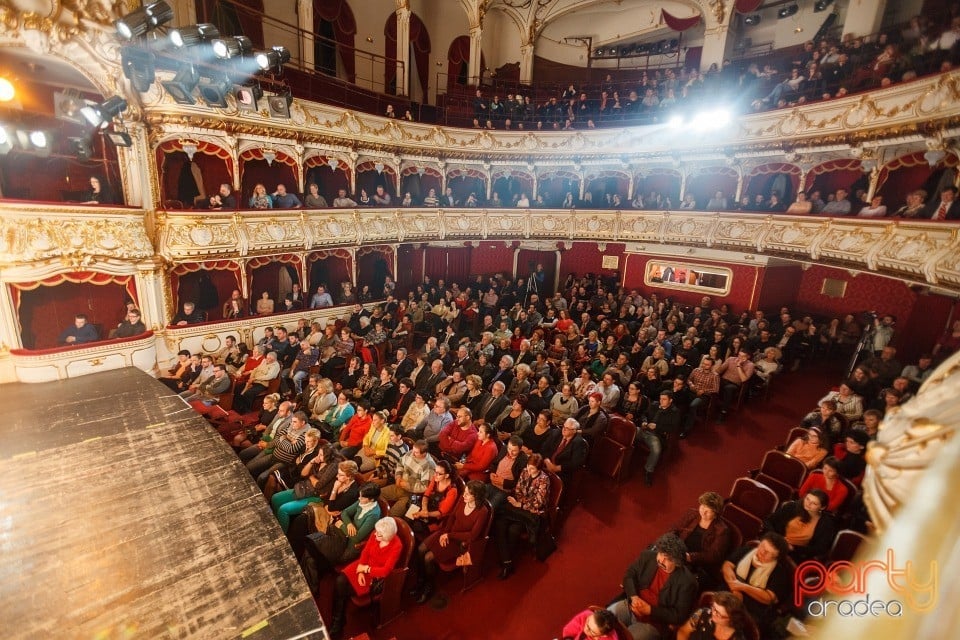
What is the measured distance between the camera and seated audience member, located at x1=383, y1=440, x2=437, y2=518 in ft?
15.0

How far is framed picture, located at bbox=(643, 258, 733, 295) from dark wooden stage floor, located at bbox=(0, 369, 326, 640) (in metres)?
12.5

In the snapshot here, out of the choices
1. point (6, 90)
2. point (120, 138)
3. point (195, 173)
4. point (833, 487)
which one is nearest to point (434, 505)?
point (833, 487)

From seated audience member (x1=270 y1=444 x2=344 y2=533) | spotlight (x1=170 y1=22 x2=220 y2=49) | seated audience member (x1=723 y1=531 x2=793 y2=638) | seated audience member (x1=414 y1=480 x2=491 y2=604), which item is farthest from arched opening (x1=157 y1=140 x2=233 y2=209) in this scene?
seated audience member (x1=723 y1=531 x2=793 y2=638)

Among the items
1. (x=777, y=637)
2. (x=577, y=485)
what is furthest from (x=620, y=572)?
(x=777, y=637)

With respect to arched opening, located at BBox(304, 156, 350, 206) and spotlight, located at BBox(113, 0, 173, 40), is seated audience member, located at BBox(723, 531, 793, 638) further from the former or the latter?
arched opening, located at BBox(304, 156, 350, 206)

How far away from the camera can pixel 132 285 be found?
8156mm

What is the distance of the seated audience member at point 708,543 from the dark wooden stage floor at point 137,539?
10.2 feet

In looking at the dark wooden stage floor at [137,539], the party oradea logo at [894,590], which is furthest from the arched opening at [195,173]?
the party oradea logo at [894,590]

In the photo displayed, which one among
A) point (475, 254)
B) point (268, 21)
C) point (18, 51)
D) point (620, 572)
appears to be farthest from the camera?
point (475, 254)

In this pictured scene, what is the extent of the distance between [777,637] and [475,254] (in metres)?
13.8

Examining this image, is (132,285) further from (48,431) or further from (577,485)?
(577,485)

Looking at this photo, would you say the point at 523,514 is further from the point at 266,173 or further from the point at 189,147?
the point at 266,173

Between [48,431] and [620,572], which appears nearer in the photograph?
[620,572]

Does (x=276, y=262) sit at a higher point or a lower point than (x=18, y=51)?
lower
